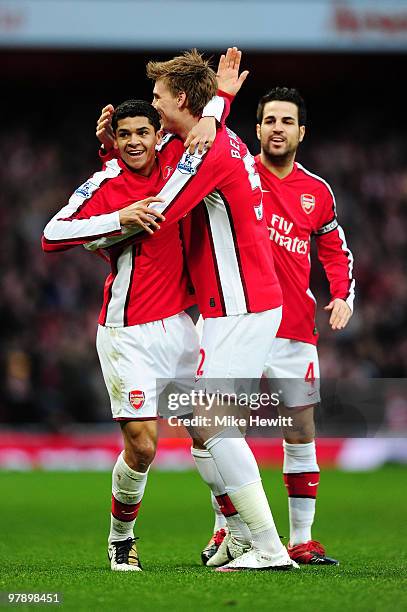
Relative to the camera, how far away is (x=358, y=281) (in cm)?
1942

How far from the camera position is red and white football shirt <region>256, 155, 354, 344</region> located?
678cm

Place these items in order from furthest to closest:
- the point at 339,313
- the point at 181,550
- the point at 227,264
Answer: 1. the point at 181,550
2. the point at 339,313
3. the point at 227,264

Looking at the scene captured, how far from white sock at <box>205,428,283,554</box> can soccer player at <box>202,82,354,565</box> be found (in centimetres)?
122

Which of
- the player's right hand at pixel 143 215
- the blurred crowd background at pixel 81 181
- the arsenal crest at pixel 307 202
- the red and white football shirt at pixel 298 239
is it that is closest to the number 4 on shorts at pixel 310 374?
the red and white football shirt at pixel 298 239

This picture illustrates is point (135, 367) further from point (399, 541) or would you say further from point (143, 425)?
point (399, 541)

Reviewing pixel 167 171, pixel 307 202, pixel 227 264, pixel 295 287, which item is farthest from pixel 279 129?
pixel 227 264

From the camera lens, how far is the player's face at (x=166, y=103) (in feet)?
18.8

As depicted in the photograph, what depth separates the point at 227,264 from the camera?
5.64 metres

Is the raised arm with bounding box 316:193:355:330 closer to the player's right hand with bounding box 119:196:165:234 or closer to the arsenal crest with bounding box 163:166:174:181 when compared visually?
the arsenal crest with bounding box 163:166:174:181

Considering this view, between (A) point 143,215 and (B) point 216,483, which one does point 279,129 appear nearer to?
(A) point 143,215

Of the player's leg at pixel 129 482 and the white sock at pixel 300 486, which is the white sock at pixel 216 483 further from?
the white sock at pixel 300 486

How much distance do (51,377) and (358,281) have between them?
595 centimetres

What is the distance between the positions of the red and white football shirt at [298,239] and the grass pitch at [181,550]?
1.48 m

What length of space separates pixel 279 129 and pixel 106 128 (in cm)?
113
